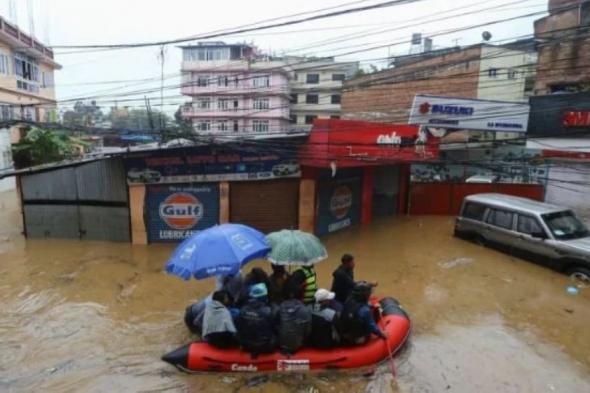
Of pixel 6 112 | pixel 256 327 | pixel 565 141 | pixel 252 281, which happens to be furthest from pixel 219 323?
pixel 6 112

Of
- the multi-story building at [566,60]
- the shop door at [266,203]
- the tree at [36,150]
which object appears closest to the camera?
the shop door at [266,203]

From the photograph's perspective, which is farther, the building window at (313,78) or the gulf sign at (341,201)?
the building window at (313,78)

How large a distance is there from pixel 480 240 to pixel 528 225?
203 centimetres

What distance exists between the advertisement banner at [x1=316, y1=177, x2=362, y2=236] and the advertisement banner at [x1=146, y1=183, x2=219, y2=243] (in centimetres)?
348

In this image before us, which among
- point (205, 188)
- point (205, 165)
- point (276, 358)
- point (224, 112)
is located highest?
point (224, 112)

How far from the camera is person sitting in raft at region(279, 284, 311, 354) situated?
6020 mm

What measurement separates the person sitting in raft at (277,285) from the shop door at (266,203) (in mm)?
6661

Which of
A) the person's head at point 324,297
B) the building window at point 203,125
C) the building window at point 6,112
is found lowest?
the person's head at point 324,297

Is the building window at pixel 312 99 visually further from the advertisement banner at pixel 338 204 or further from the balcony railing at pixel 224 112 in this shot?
the advertisement banner at pixel 338 204

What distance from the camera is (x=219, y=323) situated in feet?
20.1

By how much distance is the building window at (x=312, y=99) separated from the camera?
2024 inches

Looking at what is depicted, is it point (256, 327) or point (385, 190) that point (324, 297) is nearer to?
point (256, 327)

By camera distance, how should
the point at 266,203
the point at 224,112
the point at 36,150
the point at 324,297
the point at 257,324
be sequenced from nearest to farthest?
the point at 257,324
the point at 324,297
the point at 266,203
the point at 36,150
the point at 224,112

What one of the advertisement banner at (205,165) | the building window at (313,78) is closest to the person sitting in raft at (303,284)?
the advertisement banner at (205,165)
